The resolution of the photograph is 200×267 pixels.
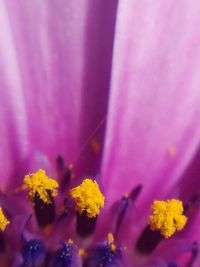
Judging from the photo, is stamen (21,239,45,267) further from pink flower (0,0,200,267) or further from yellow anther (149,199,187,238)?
yellow anther (149,199,187,238)

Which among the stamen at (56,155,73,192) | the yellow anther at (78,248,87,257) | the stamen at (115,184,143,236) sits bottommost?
the yellow anther at (78,248,87,257)

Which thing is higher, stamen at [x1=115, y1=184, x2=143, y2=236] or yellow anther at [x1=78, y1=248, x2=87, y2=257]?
stamen at [x1=115, y1=184, x2=143, y2=236]

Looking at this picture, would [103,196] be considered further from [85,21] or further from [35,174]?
[85,21]

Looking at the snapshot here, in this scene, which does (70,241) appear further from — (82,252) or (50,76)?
(50,76)

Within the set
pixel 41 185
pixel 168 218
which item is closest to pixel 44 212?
pixel 41 185

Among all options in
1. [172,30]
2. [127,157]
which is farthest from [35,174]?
[172,30]

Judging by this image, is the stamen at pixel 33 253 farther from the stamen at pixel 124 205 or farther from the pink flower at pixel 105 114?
the stamen at pixel 124 205

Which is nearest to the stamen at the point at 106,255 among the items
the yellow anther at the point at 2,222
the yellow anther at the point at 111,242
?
the yellow anther at the point at 111,242

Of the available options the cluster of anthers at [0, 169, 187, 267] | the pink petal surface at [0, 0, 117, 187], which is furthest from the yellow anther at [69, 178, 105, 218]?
the pink petal surface at [0, 0, 117, 187]
